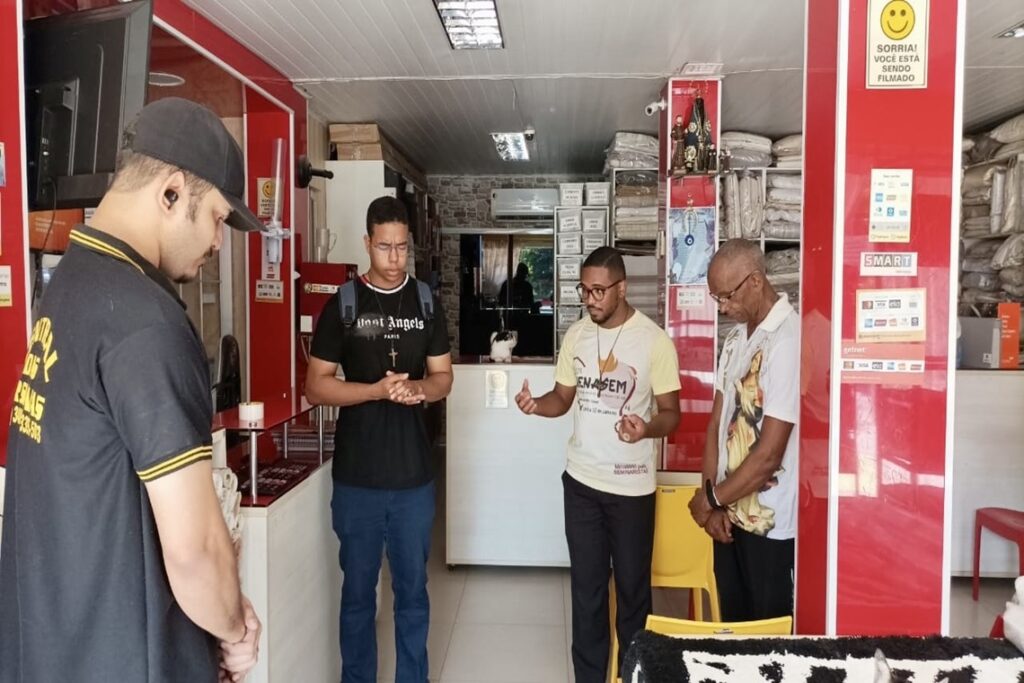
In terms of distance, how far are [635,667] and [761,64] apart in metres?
3.73

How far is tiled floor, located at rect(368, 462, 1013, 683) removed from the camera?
298cm

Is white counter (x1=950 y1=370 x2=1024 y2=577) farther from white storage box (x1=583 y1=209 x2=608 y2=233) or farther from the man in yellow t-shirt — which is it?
white storage box (x1=583 y1=209 x2=608 y2=233)

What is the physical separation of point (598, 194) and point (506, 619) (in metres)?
3.85

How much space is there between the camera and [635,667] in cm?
152

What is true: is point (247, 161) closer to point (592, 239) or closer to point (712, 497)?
point (592, 239)

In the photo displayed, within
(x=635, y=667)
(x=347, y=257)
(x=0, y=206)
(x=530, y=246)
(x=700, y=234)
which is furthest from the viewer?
(x=530, y=246)

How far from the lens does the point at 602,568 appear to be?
247 cm

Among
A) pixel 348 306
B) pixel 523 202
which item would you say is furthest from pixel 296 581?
pixel 523 202

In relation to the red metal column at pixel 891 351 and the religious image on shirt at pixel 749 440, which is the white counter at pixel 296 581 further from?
the red metal column at pixel 891 351

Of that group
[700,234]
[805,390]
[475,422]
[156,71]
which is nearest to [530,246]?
[700,234]

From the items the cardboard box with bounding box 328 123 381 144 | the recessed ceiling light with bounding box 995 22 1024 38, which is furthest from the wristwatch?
the cardboard box with bounding box 328 123 381 144

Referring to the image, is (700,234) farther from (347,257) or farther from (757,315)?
(347,257)

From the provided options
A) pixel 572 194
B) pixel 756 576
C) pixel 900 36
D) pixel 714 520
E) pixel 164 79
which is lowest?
pixel 756 576

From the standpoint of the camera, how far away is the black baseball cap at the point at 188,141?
1107mm
